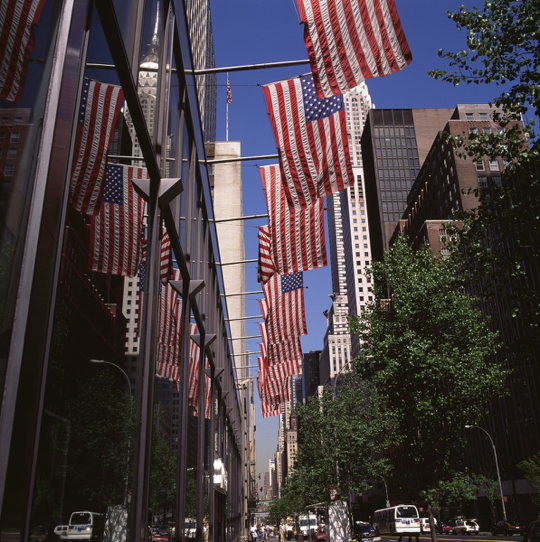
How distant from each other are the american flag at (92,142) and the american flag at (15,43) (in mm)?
725

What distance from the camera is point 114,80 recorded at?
16.1 feet

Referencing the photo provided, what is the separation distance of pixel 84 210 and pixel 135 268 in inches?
63.5

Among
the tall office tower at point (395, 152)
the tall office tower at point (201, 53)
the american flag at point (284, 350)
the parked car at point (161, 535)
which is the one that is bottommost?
the parked car at point (161, 535)

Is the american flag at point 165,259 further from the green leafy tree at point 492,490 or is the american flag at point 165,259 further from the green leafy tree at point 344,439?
the green leafy tree at point 492,490

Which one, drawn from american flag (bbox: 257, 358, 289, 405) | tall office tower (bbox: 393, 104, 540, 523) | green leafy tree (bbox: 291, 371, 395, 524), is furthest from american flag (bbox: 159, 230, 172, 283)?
tall office tower (bbox: 393, 104, 540, 523)

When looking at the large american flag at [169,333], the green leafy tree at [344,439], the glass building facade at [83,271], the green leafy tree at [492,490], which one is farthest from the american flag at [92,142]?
the green leafy tree at [492,490]

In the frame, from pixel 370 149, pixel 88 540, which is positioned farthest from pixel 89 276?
pixel 370 149

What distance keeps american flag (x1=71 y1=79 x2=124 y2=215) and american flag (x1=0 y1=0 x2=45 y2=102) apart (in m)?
0.73

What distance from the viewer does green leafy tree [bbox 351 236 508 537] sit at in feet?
89.8

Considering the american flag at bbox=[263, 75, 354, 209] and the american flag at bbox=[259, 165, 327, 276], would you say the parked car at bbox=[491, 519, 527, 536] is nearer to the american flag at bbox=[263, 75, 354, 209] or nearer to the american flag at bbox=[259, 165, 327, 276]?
the american flag at bbox=[259, 165, 327, 276]

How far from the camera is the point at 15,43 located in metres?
2.92

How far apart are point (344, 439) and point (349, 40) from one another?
36.9 meters

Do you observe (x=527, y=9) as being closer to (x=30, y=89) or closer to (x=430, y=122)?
(x=30, y=89)

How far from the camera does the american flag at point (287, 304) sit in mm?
20516
